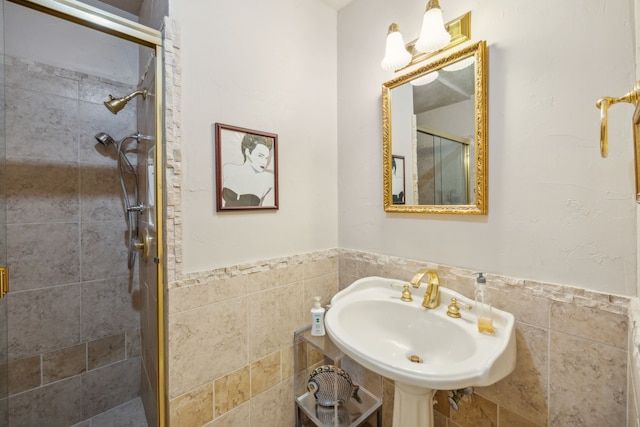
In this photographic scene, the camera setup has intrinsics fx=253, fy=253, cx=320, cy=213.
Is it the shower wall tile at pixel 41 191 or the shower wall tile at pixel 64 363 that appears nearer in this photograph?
the shower wall tile at pixel 41 191

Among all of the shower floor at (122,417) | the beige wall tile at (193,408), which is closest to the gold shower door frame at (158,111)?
the beige wall tile at (193,408)

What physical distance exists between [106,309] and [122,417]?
0.67m

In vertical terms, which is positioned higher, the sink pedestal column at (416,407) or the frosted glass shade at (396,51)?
the frosted glass shade at (396,51)

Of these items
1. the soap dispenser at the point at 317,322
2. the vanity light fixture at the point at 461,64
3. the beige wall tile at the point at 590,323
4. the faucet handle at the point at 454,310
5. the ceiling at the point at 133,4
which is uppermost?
the ceiling at the point at 133,4

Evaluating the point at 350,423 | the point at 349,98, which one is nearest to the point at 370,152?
the point at 349,98

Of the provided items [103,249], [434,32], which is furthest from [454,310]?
[103,249]

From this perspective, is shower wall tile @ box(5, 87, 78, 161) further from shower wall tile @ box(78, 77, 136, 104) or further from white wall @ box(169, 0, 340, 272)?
white wall @ box(169, 0, 340, 272)

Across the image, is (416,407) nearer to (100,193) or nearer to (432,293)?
(432,293)

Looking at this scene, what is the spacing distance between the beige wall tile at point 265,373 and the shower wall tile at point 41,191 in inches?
53.4

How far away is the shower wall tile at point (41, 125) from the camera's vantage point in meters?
1.29

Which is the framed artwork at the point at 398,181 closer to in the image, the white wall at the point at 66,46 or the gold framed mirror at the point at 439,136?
the gold framed mirror at the point at 439,136

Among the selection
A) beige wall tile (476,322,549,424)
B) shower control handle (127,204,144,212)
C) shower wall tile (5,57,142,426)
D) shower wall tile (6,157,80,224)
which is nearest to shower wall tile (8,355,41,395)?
shower wall tile (5,57,142,426)

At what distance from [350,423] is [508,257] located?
1022 mm

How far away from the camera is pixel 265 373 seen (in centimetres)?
121
